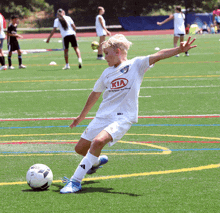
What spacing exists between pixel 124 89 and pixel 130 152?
5.18 feet

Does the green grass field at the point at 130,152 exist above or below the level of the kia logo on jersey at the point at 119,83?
below

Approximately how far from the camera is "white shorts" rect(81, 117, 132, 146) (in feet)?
16.8

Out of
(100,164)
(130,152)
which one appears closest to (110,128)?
(100,164)

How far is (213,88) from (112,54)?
7.82 m

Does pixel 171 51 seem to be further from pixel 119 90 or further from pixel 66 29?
pixel 66 29

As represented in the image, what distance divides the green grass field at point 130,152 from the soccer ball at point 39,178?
0.08m

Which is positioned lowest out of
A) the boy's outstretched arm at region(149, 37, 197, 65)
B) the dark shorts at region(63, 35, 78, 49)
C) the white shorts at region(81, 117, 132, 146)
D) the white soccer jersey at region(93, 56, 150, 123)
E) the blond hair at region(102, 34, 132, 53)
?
the dark shorts at region(63, 35, 78, 49)

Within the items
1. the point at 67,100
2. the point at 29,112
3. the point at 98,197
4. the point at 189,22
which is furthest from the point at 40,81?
the point at 189,22

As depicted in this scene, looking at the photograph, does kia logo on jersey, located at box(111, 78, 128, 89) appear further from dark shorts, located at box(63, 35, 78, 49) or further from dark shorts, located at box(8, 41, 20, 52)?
dark shorts, located at box(8, 41, 20, 52)

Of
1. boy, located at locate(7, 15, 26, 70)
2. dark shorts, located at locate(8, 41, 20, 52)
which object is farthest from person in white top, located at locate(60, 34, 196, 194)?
dark shorts, located at locate(8, 41, 20, 52)

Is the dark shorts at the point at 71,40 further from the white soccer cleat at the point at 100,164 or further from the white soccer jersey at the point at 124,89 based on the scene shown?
the white soccer jersey at the point at 124,89

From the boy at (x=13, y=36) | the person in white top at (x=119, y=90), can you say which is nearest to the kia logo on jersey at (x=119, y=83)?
the person in white top at (x=119, y=90)

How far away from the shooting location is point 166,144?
710 centimetres

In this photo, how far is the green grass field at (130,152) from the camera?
4.69 meters
